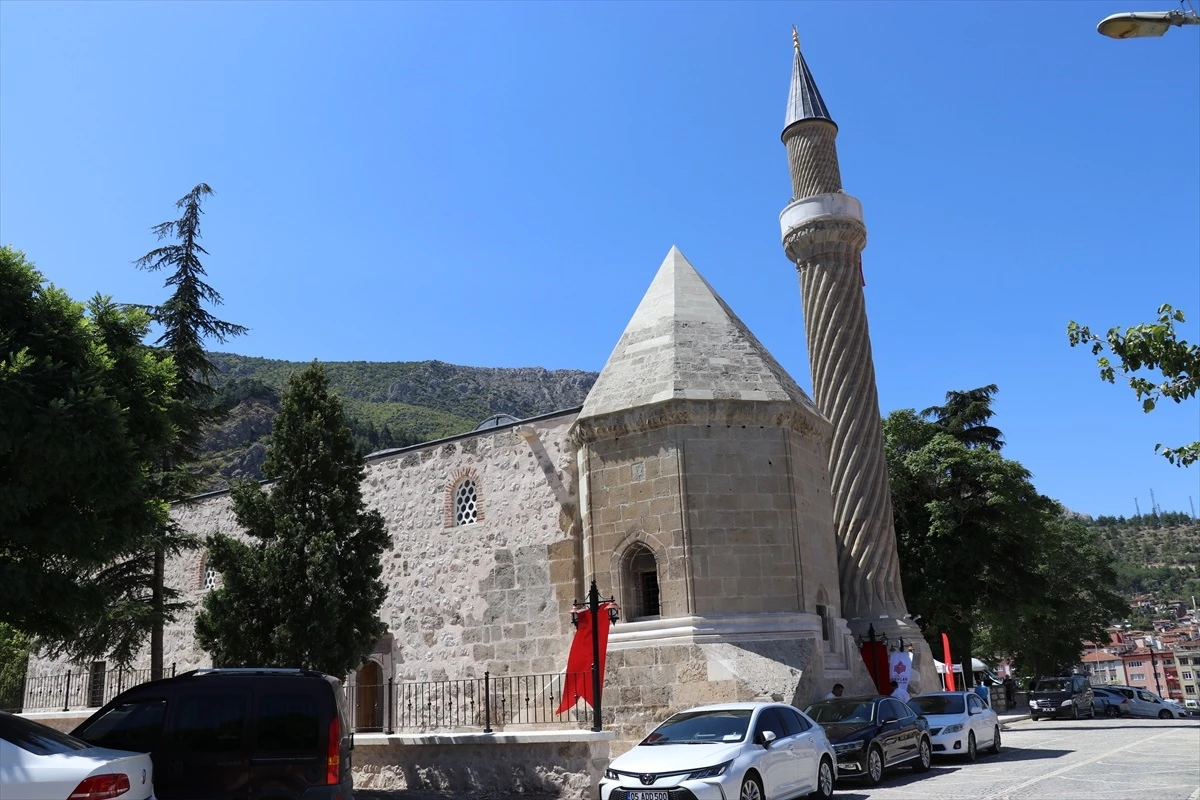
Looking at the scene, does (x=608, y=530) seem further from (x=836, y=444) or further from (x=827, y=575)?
(x=836, y=444)

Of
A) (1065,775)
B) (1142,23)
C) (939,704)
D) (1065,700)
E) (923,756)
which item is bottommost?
(1065,700)

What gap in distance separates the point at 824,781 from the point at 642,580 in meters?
5.20

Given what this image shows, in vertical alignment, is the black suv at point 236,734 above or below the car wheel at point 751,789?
above

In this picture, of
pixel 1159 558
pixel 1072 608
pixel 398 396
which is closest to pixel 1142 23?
pixel 1072 608

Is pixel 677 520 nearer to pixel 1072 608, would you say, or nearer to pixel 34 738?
pixel 34 738

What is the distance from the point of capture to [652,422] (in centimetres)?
1509

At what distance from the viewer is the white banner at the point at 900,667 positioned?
17.3 meters

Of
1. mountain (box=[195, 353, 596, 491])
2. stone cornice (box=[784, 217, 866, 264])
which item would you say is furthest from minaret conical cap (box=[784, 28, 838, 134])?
mountain (box=[195, 353, 596, 491])

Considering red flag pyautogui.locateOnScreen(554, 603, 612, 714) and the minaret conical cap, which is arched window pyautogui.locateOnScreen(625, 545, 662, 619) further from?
the minaret conical cap

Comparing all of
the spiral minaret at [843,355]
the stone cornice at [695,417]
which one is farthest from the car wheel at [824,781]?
the spiral minaret at [843,355]

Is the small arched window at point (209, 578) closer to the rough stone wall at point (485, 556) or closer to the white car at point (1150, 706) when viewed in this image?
the rough stone wall at point (485, 556)

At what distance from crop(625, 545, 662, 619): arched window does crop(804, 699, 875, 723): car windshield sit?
313cm

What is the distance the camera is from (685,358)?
15695 millimetres

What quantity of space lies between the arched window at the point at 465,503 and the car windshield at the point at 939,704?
8573 mm
